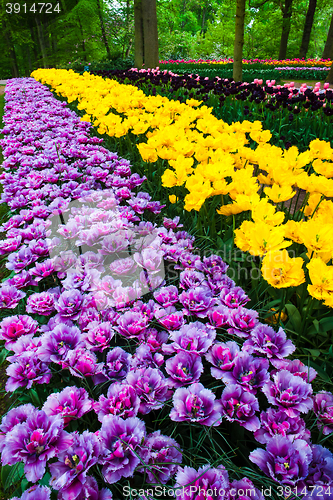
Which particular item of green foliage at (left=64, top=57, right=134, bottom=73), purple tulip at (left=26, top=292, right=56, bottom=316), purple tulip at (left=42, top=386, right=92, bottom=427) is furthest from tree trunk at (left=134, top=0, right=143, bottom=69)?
purple tulip at (left=42, top=386, right=92, bottom=427)

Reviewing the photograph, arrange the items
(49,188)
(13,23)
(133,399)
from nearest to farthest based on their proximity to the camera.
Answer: (133,399) → (49,188) → (13,23)

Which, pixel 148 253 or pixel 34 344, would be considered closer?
pixel 34 344

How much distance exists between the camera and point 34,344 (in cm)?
119

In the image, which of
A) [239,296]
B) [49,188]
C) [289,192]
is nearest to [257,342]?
[239,296]

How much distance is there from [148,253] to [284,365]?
2.55ft

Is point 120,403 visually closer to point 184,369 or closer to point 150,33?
point 184,369

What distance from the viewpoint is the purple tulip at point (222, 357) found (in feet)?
3.53

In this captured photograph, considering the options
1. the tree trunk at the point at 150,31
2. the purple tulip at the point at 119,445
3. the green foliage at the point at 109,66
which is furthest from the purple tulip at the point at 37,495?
the green foliage at the point at 109,66

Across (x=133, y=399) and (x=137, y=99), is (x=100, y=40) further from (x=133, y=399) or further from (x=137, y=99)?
(x=133, y=399)

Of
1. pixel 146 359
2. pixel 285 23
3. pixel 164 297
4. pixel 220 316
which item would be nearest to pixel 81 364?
pixel 146 359

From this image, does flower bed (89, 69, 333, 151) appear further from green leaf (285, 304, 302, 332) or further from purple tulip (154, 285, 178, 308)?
purple tulip (154, 285, 178, 308)

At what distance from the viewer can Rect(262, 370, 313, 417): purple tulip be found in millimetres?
986

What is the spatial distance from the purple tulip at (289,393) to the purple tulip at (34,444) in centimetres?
65

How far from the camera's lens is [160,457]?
90cm
